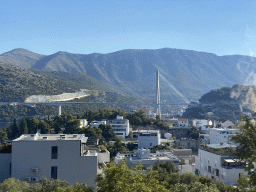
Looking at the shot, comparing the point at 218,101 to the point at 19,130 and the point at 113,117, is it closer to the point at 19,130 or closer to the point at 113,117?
the point at 113,117

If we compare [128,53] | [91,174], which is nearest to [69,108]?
[91,174]

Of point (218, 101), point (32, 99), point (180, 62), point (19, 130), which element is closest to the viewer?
point (19, 130)

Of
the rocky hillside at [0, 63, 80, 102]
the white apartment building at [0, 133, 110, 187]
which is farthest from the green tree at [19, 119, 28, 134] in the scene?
the rocky hillside at [0, 63, 80, 102]

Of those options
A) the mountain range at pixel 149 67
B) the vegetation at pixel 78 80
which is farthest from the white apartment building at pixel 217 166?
the mountain range at pixel 149 67

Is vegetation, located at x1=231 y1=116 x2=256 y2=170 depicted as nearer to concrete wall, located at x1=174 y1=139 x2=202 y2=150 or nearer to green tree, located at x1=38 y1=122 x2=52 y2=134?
green tree, located at x1=38 y1=122 x2=52 y2=134

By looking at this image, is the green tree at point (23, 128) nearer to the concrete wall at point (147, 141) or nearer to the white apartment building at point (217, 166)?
the concrete wall at point (147, 141)

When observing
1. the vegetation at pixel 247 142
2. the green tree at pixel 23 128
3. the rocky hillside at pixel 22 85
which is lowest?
the green tree at pixel 23 128

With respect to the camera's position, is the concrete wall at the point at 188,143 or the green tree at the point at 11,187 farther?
the concrete wall at the point at 188,143
